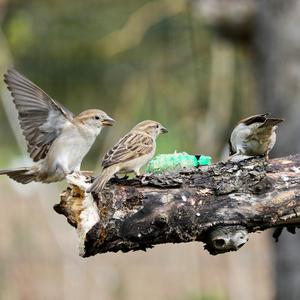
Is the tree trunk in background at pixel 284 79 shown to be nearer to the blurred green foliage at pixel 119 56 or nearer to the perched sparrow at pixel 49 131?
the blurred green foliage at pixel 119 56

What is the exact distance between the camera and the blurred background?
7656 mm

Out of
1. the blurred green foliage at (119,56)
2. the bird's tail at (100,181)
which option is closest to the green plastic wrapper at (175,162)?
the bird's tail at (100,181)

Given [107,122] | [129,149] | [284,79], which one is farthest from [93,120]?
[284,79]

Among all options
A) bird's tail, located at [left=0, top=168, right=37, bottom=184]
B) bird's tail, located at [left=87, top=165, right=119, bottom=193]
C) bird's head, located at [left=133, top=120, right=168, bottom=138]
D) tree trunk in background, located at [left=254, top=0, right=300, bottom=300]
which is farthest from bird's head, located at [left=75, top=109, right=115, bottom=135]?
tree trunk in background, located at [left=254, top=0, right=300, bottom=300]

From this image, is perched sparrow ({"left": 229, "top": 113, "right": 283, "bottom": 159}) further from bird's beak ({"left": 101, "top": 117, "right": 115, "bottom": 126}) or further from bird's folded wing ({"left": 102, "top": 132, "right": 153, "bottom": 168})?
bird's beak ({"left": 101, "top": 117, "right": 115, "bottom": 126})

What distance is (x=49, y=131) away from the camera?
4.71 meters

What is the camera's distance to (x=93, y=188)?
3473 mm

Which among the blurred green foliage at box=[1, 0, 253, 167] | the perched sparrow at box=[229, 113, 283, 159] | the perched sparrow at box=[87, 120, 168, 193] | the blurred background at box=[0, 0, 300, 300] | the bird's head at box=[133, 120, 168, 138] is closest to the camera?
the perched sparrow at box=[87, 120, 168, 193]

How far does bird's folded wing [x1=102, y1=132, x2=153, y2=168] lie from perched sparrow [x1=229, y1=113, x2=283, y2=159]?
394 millimetres

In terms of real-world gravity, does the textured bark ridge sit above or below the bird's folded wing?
below

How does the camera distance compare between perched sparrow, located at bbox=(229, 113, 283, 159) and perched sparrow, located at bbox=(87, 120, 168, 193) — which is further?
perched sparrow, located at bbox=(229, 113, 283, 159)

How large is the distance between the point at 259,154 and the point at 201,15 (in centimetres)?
369

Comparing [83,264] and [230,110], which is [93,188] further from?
[83,264]

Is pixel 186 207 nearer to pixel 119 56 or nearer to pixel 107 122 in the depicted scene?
pixel 107 122
